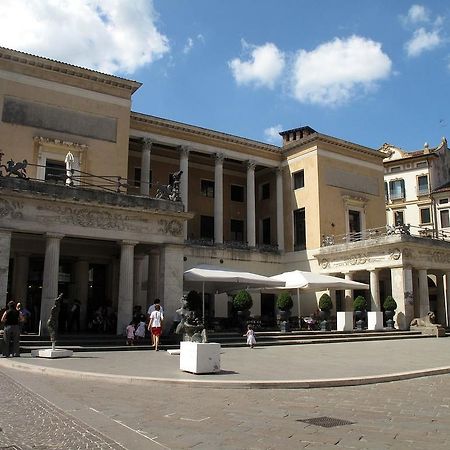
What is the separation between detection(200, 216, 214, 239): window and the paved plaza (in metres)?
23.0

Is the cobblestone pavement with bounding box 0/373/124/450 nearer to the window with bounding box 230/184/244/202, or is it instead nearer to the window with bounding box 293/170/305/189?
the window with bounding box 293/170/305/189

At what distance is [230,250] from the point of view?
1302 inches

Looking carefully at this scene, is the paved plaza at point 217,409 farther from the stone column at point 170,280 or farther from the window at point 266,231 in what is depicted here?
the window at point 266,231

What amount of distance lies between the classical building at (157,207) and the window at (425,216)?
10.7 m

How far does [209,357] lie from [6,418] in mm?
5307

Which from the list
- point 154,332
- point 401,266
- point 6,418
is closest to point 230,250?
point 401,266

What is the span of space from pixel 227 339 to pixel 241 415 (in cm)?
1321

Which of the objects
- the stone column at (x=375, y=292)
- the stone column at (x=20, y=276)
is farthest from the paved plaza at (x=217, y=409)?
the stone column at (x=375, y=292)

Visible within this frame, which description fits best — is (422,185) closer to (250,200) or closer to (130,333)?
(250,200)

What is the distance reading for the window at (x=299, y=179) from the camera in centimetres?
3584

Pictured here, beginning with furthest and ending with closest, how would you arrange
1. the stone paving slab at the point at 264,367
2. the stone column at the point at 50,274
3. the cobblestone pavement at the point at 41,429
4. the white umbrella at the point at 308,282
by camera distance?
the white umbrella at the point at 308,282 < the stone column at the point at 50,274 < the stone paving slab at the point at 264,367 < the cobblestone pavement at the point at 41,429

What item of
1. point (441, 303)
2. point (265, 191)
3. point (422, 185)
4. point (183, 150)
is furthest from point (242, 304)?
point (422, 185)

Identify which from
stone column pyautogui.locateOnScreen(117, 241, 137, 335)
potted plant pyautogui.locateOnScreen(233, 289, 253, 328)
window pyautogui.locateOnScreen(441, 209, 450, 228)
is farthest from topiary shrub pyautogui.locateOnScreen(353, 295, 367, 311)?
window pyautogui.locateOnScreen(441, 209, 450, 228)

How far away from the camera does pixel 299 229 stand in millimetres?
35781
